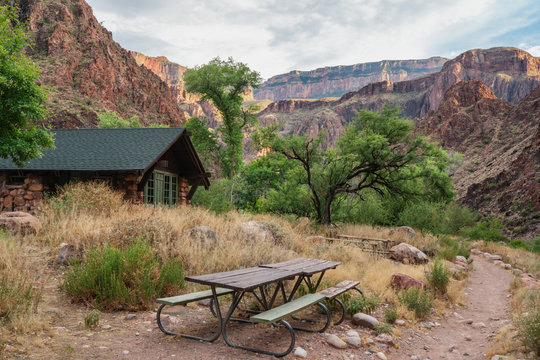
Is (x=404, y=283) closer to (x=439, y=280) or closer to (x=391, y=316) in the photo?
(x=439, y=280)

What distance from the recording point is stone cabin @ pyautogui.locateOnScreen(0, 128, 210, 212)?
12.8 m

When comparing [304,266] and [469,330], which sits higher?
[304,266]

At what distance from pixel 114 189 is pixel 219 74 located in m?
21.9

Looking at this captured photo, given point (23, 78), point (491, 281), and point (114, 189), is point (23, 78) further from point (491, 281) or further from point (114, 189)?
point (491, 281)

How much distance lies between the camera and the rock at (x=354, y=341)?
15.4 feet

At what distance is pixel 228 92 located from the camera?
34188mm

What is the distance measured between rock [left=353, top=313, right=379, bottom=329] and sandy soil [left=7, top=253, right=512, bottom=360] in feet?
0.44

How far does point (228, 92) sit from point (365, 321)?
1226 inches

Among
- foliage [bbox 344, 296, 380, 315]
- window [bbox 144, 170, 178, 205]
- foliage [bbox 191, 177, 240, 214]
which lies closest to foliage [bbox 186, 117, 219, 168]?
foliage [bbox 191, 177, 240, 214]

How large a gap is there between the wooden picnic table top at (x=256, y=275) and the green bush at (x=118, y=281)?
142 centimetres

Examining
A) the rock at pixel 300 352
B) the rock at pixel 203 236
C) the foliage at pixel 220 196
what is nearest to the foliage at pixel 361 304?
the rock at pixel 300 352

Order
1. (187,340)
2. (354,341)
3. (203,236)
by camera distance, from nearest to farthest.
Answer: (187,340)
(354,341)
(203,236)

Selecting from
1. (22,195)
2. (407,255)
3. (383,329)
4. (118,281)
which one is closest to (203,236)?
(118,281)

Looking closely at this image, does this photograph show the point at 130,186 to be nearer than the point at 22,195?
No
